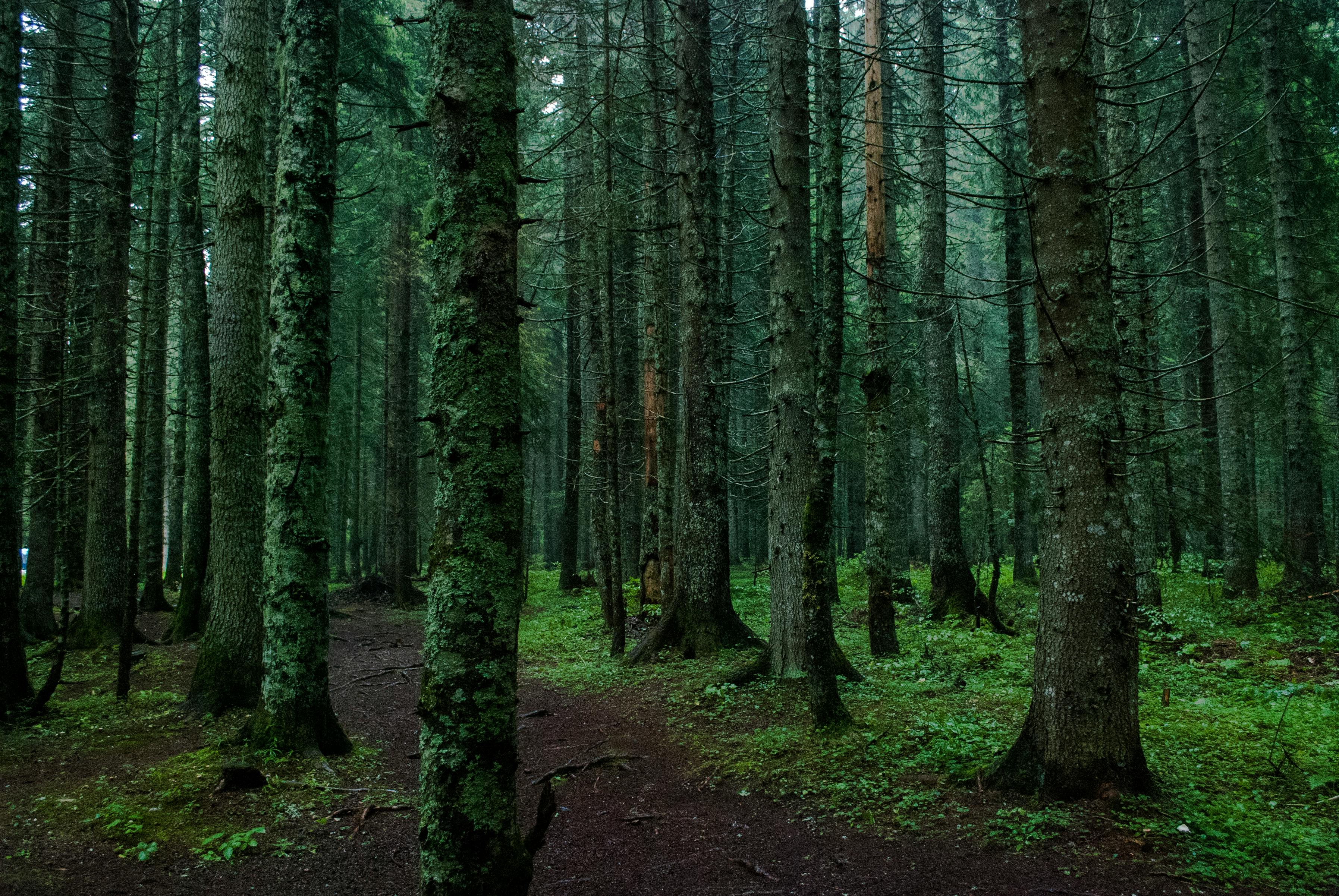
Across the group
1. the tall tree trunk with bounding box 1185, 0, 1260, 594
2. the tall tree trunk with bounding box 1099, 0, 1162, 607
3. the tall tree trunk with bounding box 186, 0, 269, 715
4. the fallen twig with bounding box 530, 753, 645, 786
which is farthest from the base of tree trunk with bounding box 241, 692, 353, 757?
the tall tree trunk with bounding box 1185, 0, 1260, 594

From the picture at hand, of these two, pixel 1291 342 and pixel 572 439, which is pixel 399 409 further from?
pixel 1291 342

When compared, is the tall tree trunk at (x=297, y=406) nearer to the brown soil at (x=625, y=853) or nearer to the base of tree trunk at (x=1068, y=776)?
the brown soil at (x=625, y=853)

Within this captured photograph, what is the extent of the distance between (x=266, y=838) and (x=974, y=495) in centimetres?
2331

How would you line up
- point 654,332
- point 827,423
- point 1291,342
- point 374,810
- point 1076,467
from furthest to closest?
1. point 654,332
2. point 1291,342
3. point 827,423
4. point 374,810
5. point 1076,467

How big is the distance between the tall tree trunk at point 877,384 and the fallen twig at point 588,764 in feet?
13.5

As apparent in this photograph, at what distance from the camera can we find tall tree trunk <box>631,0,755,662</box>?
33.5 ft

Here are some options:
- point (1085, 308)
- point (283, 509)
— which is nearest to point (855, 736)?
point (1085, 308)

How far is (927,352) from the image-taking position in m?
15.7

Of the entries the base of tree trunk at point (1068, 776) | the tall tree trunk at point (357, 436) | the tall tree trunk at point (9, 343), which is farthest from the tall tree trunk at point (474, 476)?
the tall tree trunk at point (357, 436)

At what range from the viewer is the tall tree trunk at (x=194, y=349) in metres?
11.0

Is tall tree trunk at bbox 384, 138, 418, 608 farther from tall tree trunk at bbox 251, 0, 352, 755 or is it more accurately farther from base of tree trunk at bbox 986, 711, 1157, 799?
base of tree trunk at bbox 986, 711, 1157, 799

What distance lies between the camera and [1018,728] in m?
6.16

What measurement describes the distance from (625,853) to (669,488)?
7759mm

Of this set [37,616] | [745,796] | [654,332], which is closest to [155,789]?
[745,796]
